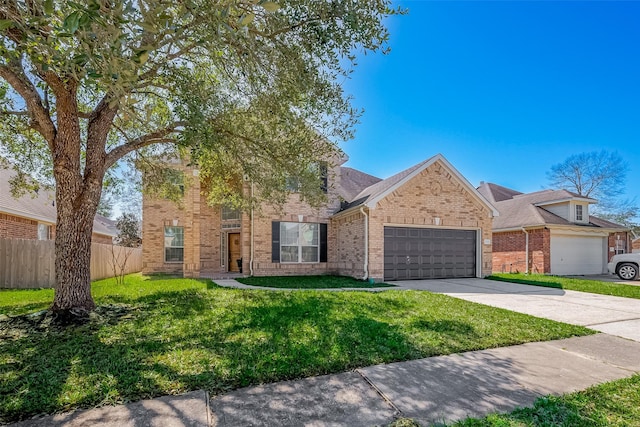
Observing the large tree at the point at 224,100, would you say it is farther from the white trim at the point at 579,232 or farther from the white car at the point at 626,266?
the white car at the point at 626,266

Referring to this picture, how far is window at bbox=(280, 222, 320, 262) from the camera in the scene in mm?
14039

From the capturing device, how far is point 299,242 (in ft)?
46.7

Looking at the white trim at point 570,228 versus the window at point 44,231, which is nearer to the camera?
the window at point 44,231

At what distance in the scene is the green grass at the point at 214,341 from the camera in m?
3.10

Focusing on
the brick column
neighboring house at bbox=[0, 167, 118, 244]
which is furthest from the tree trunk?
neighboring house at bbox=[0, 167, 118, 244]

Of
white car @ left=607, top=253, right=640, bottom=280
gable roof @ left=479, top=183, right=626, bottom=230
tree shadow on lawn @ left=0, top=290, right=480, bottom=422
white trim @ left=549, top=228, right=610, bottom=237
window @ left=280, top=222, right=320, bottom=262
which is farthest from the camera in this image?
gable roof @ left=479, top=183, right=626, bottom=230

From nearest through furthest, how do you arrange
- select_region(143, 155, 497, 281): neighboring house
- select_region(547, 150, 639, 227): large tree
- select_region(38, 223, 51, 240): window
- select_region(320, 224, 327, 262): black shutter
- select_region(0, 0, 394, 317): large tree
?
select_region(0, 0, 394, 317): large tree
select_region(143, 155, 497, 281): neighboring house
select_region(320, 224, 327, 262): black shutter
select_region(38, 223, 51, 240): window
select_region(547, 150, 639, 227): large tree

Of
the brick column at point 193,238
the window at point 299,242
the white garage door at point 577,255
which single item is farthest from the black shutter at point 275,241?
the white garage door at point 577,255

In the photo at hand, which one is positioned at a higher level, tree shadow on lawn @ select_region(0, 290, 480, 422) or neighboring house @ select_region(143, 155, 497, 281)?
neighboring house @ select_region(143, 155, 497, 281)

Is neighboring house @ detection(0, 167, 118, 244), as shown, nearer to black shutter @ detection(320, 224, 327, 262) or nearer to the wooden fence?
the wooden fence

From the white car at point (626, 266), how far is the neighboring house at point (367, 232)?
6.69m

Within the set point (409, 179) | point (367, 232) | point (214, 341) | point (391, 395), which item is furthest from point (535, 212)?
point (214, 341)

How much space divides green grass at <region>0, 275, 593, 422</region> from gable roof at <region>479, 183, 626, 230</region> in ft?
40.7

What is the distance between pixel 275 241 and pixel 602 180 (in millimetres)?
30872
